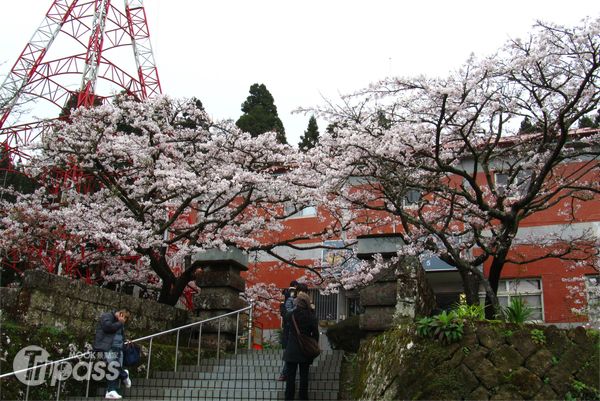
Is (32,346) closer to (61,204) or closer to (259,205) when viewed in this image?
(61,204)

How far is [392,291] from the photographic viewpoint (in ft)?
31.2

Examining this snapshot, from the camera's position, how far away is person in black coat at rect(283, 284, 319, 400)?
8125 mm

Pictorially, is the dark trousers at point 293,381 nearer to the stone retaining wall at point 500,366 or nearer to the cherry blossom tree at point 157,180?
the stone retaining wall at point 500,366

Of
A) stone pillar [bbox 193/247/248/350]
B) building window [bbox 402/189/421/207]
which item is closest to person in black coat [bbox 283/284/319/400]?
stone pillar [bbox 193/247/248/350]

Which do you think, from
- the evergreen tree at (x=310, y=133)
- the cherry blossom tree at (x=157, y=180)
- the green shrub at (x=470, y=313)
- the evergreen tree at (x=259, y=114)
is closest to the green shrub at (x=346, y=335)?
the cherry blossom tree at (x=157, y=180)

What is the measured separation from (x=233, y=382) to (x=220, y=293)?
3.09 metres

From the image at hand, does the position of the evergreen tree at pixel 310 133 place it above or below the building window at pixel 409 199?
above

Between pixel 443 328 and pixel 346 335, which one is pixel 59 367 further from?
pixel 443 328

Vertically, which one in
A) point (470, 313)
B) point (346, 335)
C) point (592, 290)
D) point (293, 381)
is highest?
point (592, 290)

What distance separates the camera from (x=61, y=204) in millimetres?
16031

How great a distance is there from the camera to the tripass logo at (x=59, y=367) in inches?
326

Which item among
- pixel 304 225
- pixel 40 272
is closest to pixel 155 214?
pixel 40 272

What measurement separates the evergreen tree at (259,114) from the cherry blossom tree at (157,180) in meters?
10.8

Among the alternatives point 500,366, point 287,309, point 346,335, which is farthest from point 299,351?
point 346,335
